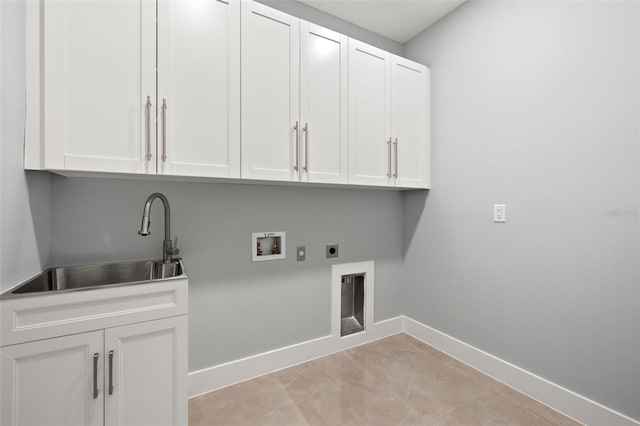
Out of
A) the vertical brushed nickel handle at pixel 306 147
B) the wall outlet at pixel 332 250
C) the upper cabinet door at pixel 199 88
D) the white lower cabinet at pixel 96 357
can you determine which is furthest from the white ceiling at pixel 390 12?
the white lower cabinet at pixel 96 357

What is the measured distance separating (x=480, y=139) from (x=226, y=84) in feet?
5.62

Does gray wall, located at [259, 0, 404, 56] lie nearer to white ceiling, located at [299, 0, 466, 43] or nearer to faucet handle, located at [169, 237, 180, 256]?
white ceiling, located at [299, 0, 466, 43]

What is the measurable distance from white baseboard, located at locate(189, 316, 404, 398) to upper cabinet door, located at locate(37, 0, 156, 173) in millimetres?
1324

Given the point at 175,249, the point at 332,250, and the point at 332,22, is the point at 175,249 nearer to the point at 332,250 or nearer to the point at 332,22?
the point at 332,250

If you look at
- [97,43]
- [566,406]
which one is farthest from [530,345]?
[97,43]

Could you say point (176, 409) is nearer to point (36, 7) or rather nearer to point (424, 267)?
point (36, 7)

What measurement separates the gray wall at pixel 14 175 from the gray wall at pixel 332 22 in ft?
4.69

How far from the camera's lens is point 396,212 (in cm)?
262

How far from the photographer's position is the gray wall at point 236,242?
1.50m

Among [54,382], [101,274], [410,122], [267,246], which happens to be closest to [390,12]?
[410,122]

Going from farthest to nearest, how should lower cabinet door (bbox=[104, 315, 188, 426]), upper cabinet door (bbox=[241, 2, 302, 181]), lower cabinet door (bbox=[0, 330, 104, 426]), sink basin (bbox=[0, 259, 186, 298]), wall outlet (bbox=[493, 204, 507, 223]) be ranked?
1. wall outlet (bbox=[493, 204, 507, 223])
2. upper cabinet door (bbox=[241, 2, 302, 181])
3. sink basin (bbox=[0, 259, 186, 298])
4. lower cabinet door (bbox=[104, 315, 188, 426])
5. lower cabinet door (bbox=[0, 330, 104, 426])

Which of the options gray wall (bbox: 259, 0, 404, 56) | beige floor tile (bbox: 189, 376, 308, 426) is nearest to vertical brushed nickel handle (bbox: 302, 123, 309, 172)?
gray wall (bbox: 259, 0, 404, 56)

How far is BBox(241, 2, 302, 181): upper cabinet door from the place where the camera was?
1.55 m

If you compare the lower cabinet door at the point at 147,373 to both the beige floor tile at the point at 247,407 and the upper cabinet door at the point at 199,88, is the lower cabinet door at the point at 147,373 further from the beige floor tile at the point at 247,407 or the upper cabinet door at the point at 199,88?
the upper cabinet door at the point at 199,88
